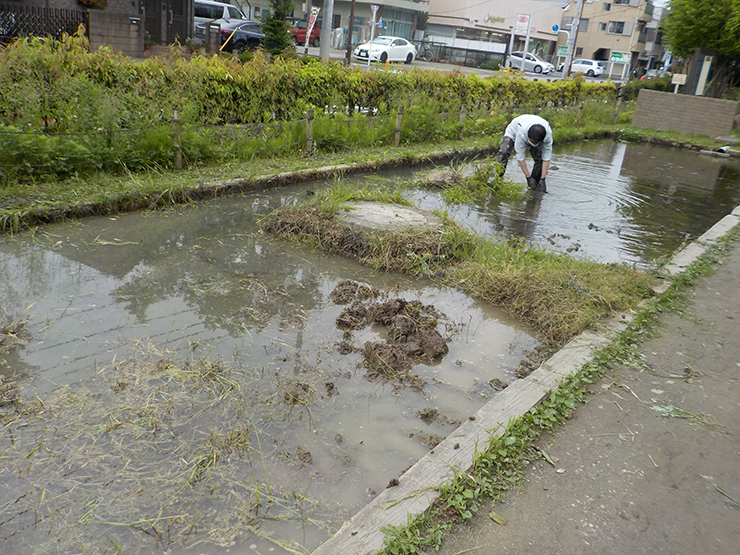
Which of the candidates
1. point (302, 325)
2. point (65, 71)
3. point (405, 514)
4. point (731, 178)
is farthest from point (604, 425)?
point (731, 178)

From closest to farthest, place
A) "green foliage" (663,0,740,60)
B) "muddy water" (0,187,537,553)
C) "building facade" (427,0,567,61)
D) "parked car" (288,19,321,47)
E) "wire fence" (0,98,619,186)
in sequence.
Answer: "muddy water" (0,187,537,553), "wire fence" (0,98,619,186), "green foliage" (663,0,740,60), "parked car" (288,19,321,47), "building facade" (427,0,567,61)

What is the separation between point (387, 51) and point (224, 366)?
111 ft

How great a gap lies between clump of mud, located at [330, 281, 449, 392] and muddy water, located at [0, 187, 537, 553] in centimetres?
9

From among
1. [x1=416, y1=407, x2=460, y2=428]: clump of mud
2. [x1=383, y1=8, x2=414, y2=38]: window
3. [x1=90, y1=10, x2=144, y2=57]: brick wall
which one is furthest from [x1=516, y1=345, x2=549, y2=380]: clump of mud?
[x1=383, y1=8, x2=414, y2=38]: window

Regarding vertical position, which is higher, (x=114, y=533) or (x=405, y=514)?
(x=405, y=514)

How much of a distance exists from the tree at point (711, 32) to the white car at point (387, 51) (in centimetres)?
1584

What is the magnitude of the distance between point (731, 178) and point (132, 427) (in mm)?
14874

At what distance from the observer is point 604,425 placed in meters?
3.64

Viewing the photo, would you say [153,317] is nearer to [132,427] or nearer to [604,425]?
[132,427]

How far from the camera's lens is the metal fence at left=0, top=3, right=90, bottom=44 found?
1597 cm

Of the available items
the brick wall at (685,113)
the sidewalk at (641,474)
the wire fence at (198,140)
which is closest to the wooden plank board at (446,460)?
the sidewalk at (641,474)

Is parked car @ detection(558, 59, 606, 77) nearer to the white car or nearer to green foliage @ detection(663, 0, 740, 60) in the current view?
the white car

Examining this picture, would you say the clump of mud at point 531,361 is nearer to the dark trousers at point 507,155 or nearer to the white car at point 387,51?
the dark trousers at point 507,155

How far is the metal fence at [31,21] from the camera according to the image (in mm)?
15969
